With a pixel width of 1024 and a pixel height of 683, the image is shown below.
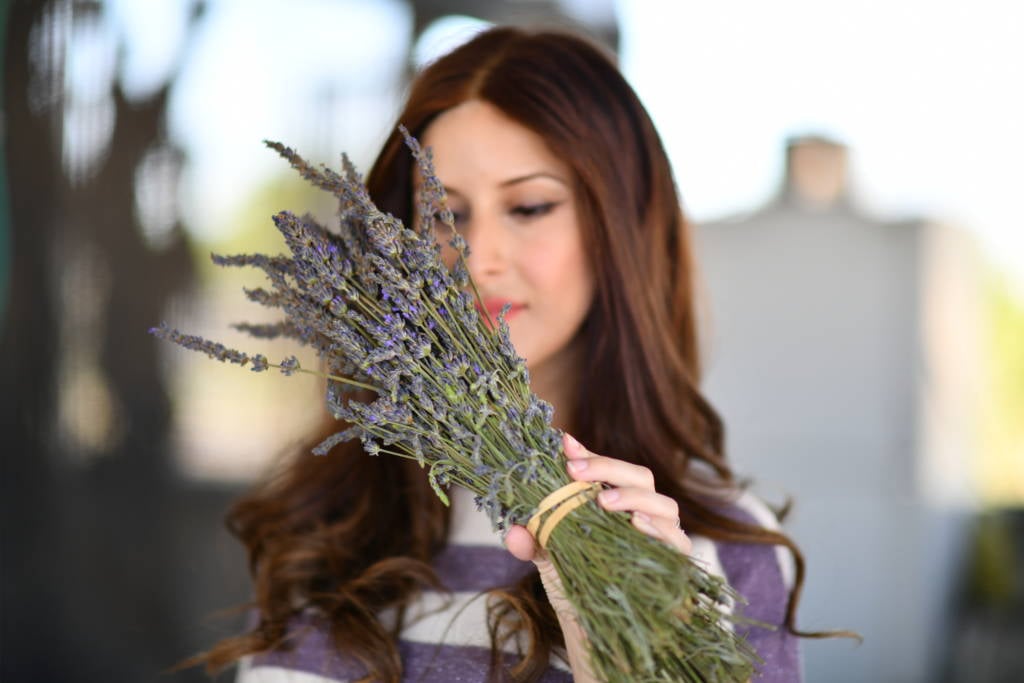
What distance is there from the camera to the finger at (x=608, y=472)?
3.01ft

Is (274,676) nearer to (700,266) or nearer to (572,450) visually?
(572,450)

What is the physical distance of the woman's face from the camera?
1336mm

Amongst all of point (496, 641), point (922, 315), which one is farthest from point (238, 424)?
point (922, 315)

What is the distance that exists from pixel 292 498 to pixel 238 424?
1410 millimetres

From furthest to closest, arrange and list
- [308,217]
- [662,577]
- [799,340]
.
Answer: [799,340] < [308,217] < [662,577]

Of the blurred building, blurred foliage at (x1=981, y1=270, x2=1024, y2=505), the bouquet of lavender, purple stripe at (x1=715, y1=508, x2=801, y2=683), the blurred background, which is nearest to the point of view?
the bouquet of lavender

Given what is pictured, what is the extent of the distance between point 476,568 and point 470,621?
0.09 m

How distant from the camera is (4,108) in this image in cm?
256

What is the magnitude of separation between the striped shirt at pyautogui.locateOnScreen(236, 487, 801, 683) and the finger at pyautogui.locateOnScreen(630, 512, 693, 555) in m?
0.38

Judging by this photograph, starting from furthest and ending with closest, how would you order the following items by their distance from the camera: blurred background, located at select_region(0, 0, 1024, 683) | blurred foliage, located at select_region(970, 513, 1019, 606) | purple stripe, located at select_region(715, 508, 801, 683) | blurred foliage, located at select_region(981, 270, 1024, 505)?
blurred foliage, located at select_region(981, 270, 1024, 505)
blurred foliage, located at select_region(970, 513, 1019, 606)
blurred background, located at select_region(0, 0, 1024, 683)
purple stripe, located at select_region(715, 508, 801, 683)

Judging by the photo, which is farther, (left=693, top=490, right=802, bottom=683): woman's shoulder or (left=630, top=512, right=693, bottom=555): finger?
(left=693, top=490, right=802, bottom=683): woman's shoulder

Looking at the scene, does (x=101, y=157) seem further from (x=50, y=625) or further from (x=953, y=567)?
(x=953, y=567)

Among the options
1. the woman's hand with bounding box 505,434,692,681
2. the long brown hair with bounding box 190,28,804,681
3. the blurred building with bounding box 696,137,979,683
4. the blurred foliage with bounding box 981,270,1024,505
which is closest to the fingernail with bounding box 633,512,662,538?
the woman's hand with bounding box 505,434,692,681

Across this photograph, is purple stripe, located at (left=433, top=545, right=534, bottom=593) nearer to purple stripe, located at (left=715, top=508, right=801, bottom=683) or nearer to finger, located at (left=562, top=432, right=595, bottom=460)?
purple stripe, located at (left=715, top=508, right=801, bottom=683)
